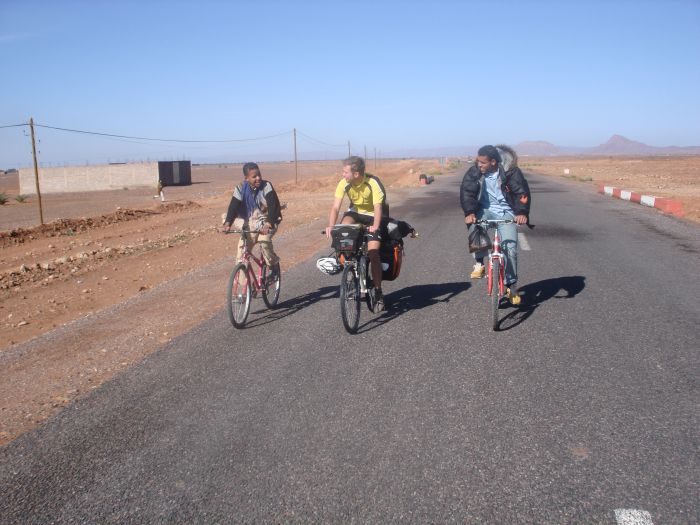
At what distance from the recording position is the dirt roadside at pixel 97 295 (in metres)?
5.18

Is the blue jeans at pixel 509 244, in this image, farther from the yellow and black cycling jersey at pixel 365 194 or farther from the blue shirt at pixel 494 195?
the yellow and black cycling jersey at pixel 365 194

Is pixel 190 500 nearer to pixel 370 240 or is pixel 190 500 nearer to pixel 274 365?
pixel 274 365

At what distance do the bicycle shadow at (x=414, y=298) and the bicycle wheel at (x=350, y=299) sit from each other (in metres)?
0.16

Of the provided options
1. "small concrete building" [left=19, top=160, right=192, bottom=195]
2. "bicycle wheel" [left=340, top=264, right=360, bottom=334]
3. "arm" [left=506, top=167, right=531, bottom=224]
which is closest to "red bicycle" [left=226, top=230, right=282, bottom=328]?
"bicycle wheel" [left=340, top=264, right=360, bottom=334]

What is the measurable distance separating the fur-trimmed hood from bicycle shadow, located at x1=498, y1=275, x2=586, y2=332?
1.59m

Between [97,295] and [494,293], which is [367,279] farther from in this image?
[97,295]

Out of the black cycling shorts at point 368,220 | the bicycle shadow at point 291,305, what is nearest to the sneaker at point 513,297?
the black cycling shorts at point 368,220

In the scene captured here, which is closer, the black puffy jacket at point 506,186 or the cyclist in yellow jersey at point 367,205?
the cyclist in yellow jersey at point 367,205

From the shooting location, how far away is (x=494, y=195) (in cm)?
666

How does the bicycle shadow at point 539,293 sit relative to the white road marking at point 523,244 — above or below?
below

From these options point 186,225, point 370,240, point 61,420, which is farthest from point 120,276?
point 186,225

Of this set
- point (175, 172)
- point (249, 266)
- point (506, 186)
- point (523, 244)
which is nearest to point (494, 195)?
point (506, 186)

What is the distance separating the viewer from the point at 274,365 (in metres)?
5.21

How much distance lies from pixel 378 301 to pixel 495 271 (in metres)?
1.40
